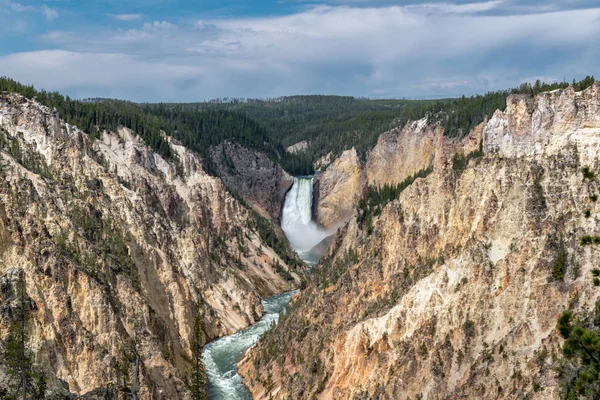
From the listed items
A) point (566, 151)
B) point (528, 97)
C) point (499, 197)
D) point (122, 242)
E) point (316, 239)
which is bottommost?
point (316, 239)

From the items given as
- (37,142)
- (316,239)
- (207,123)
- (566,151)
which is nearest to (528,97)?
(566,151)

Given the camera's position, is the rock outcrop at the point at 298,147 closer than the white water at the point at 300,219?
No

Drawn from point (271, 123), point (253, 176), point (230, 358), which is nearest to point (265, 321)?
point (230, 358)

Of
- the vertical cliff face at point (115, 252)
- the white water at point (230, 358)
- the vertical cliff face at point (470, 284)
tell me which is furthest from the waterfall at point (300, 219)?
the vertical cliff face at point (470, 284)

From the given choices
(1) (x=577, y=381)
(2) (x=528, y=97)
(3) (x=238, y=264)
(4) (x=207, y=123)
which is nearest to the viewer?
(1) (x=577, y=381)

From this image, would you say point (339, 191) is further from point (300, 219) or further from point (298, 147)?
Answer: point (298, 147)

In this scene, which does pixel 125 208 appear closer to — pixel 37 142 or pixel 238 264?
pixel 37 142

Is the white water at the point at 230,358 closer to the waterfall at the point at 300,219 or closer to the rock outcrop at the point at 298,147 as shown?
the waterfall at the point at 300,219
